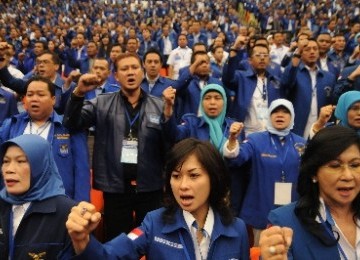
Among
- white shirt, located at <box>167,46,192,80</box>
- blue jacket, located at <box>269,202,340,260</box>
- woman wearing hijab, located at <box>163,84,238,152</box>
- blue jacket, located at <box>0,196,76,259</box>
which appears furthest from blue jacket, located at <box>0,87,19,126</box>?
white shirt, located at <box>167,46,192,80</box>

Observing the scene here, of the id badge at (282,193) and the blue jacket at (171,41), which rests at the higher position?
the blue jacket at (171,41)

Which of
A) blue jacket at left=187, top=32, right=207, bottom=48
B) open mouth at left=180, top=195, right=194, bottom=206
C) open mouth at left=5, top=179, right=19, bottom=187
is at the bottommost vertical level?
open mouth at left=180, top=195, right=194, bottom=206

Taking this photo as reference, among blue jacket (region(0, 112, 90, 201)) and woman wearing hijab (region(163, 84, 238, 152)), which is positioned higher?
woman wearing hijab (region(163, 84, 238, 152))

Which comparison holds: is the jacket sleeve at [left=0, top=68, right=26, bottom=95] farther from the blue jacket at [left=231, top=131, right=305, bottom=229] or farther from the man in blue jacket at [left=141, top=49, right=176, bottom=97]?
the blue jacket at [left=231, top=131, right=305, bottom=229]

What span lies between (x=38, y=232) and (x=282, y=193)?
6.94 feet

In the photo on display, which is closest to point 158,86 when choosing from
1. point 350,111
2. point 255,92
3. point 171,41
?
point 255,92

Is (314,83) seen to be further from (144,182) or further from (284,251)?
(284,251)

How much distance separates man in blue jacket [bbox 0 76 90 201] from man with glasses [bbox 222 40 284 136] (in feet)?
6.46

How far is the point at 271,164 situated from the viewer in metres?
3.73

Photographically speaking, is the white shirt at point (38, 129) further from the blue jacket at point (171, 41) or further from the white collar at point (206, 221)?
the blue jacket at point (171, 41)

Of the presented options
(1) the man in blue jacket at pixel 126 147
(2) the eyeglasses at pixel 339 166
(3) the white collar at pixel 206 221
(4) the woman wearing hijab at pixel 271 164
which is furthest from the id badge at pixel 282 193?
(2) the eyeglasses at pixel 339 166

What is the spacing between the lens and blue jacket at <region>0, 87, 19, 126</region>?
514 centimetres

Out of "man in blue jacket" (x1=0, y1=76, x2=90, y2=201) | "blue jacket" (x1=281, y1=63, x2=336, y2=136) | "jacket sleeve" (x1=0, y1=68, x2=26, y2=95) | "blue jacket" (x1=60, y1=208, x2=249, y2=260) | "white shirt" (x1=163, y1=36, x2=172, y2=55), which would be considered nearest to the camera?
"blue jacket" (x1=60, y1=208, x2=249, y2=260)

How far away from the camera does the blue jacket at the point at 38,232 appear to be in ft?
7.04
